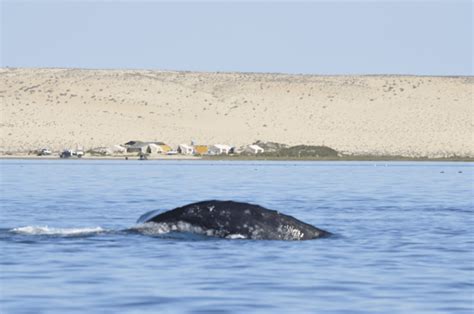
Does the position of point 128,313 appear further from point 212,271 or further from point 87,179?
point 87,179

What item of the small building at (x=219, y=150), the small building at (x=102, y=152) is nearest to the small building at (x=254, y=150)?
the small building at (x=219, y=150)

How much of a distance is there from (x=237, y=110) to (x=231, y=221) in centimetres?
14937

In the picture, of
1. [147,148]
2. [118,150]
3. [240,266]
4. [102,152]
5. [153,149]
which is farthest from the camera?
[147,148]

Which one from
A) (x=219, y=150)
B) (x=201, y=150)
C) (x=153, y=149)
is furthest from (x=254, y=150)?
(x=153, y=149)

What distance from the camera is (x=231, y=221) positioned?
67.2 feet

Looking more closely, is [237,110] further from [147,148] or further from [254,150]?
[254,150]

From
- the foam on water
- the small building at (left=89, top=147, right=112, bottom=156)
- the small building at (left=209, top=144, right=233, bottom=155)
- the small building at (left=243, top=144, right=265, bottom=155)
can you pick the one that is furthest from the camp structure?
the foam on water

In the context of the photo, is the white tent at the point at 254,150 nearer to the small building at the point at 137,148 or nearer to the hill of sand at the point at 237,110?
the small building at the point at 137,148

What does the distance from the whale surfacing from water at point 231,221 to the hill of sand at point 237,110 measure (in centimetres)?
11253

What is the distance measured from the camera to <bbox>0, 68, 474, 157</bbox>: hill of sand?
146 m

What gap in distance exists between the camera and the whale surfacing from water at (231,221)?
20406 millimetres

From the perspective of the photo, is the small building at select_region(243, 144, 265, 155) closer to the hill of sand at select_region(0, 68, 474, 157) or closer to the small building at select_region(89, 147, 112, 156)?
the small building at select_region(89, 147, 112, 156)

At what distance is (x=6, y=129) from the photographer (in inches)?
5778

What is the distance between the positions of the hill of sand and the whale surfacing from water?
11253cm
